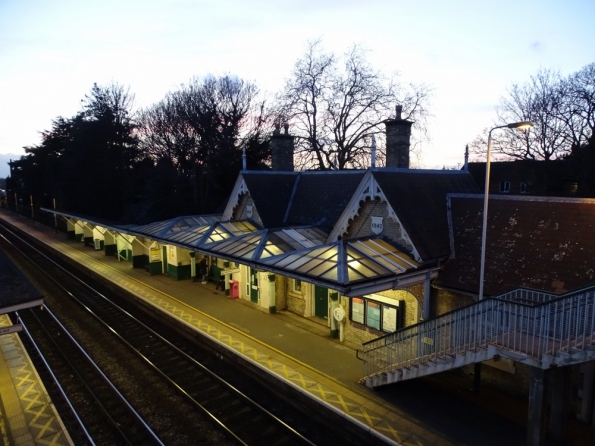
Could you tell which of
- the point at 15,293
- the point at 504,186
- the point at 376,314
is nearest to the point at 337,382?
the point at 376,314

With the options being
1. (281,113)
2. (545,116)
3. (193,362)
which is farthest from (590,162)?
(193,362)

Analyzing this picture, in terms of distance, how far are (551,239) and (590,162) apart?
27473 mm

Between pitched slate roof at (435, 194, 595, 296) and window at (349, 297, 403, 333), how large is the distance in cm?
200

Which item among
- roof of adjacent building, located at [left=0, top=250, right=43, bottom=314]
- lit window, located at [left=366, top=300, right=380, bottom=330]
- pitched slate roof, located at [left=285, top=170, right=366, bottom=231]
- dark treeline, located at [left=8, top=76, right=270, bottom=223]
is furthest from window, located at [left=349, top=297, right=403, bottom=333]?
dark treeline, located at [left=8, top=76, right=270, bottom=223]

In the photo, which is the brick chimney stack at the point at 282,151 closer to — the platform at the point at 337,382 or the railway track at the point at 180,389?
the platform at the point at 337,382

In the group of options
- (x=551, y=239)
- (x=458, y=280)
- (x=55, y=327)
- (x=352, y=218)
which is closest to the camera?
(x=551, y=239)

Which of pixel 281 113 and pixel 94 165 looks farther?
pixel 94 165

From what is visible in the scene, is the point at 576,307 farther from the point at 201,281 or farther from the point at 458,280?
the point at 201,281

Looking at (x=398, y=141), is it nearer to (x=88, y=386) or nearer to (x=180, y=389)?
(x=180, y=389)

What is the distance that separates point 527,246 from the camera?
12289mm

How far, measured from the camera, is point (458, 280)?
1279 centimetres

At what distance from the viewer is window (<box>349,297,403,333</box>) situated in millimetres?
14109

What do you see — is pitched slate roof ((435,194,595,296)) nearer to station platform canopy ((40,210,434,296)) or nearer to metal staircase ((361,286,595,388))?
metal staircase ((361,286,595,388))

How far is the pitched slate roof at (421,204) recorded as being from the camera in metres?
13.9
